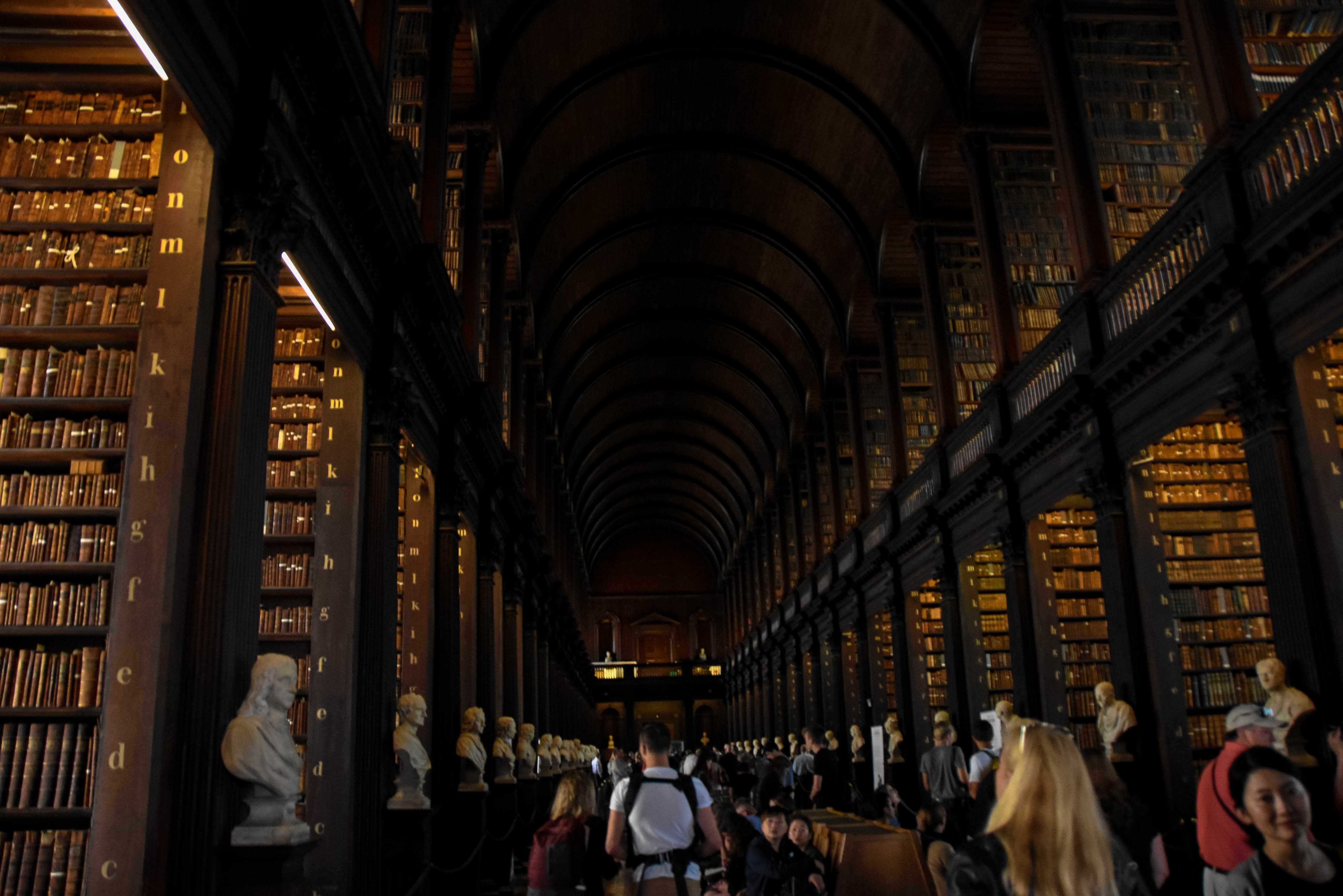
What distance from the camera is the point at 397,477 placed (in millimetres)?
7219

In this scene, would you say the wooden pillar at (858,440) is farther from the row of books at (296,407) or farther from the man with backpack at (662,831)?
the man with backpack at (662,831)

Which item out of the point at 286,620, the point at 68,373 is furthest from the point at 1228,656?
the point at 68,373

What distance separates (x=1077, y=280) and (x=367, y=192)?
6.49 meters

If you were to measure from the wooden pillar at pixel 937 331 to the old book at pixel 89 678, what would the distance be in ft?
36.3

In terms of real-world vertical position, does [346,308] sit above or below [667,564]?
below

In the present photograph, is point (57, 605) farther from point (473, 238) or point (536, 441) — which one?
point (536, 441)

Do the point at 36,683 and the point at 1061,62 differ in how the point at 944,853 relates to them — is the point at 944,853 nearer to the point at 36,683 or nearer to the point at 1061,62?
the point at 36,683

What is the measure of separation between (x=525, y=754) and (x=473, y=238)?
6029mm

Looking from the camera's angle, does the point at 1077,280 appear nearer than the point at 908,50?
Yes

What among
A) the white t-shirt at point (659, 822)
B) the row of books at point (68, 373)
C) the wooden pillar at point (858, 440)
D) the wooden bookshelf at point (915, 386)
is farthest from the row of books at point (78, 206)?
the wooden pillar at point (858, 440)

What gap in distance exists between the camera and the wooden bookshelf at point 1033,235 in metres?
11.6

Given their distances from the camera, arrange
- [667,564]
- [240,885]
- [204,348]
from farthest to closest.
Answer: [667,564]
[204,348]
[240,885]

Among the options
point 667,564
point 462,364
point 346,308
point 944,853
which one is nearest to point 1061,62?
point 462,364

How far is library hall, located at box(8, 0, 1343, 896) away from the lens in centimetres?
394
